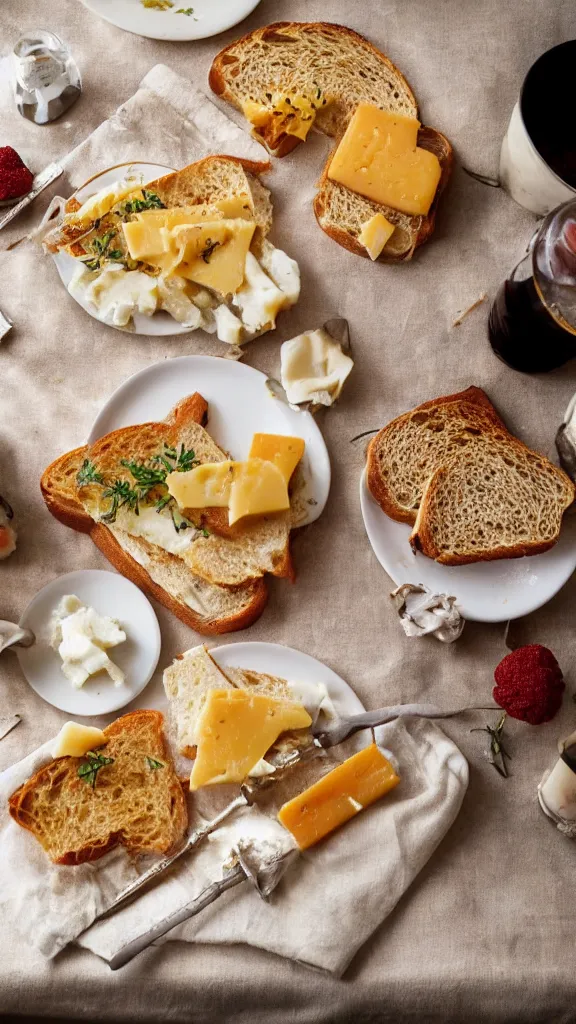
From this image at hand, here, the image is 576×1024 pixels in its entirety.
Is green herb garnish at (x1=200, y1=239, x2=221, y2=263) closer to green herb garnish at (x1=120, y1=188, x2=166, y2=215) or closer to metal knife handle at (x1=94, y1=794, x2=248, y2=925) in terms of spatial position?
green herb garnish at (x1=120, y1=188, x2=166, y2=215)

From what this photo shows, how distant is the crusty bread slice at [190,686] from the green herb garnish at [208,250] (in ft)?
3.14

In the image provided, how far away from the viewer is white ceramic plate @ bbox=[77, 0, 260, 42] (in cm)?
240

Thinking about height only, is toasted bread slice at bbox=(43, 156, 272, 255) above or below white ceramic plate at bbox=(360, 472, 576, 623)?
above

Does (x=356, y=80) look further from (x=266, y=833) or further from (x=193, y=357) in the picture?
(x=266, y=833)

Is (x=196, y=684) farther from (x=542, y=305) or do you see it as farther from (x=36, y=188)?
(x=36, y=188)

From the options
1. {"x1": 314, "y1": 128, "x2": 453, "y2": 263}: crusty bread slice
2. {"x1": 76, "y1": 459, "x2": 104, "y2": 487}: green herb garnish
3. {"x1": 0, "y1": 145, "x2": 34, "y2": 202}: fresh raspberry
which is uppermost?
{"x1": 0, "y1": 145, "x2": 34, "y2": 202}: fresh raspberry

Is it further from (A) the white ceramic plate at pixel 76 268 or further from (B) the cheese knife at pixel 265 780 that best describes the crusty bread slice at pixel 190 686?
(A) the white ceramic plate at pixel 76 268

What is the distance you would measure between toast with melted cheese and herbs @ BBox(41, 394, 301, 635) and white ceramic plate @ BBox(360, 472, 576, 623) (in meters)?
0.23

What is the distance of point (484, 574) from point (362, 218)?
952mm

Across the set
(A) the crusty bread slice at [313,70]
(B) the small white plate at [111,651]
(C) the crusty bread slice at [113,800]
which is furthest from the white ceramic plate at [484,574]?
(A) the crusty bread slice at [313,70]

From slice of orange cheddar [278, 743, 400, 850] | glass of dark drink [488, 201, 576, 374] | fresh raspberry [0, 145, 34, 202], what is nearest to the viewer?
glass of dark drink [488, 201, 576, 374]

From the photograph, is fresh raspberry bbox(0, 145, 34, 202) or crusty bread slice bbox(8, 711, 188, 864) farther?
fresh raspberry bbox(0, 145, 34, 202)

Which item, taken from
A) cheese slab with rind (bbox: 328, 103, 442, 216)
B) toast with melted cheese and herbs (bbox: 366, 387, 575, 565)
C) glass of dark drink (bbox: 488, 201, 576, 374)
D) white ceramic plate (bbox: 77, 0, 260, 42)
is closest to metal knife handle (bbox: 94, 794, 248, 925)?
toast with melted cheese and herbs (bbox: 366, 387, 575, 565)

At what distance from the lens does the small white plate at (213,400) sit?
2.30 metres
